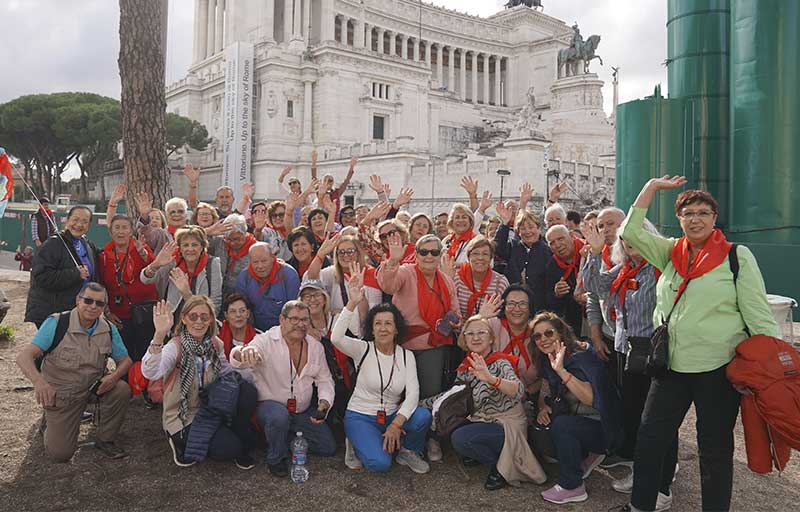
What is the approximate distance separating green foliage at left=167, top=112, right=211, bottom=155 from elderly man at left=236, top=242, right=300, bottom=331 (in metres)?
36.7

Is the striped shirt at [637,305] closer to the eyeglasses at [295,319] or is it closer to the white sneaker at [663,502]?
the white sneaker at [663,502]

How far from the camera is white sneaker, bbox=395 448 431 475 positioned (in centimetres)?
488

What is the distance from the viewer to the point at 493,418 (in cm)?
484

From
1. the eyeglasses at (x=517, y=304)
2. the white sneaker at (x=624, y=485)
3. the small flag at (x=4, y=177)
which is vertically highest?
the small flag at (x=4, y=177)

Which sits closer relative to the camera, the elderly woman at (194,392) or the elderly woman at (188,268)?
the elderly woman at (194,392)

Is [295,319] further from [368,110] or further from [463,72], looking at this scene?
[463,72]

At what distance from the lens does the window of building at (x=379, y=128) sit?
149ft

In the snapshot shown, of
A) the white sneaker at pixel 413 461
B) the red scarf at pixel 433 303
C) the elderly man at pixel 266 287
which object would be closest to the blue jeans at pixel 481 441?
the white sneaker at pixel 413 461

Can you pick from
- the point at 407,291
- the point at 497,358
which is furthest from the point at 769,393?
the point at 407,291

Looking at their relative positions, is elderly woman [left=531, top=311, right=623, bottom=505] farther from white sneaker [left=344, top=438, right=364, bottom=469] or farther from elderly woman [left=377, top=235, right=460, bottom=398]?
white sneaker [left=344, top=438, right=364, bottom=469]

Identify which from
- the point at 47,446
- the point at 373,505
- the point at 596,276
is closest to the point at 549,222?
the point at 596,276

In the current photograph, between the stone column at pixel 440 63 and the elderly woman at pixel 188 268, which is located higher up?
the stone column at pixel 440 63

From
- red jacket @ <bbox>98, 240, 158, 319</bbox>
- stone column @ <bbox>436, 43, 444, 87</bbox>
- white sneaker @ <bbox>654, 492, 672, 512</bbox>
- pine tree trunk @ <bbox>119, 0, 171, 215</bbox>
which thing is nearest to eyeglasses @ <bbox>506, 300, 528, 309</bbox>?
white sneaker @ <bbox>654, 492, 672, 512</bbox>

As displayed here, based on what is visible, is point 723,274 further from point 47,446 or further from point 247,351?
point 47,446
